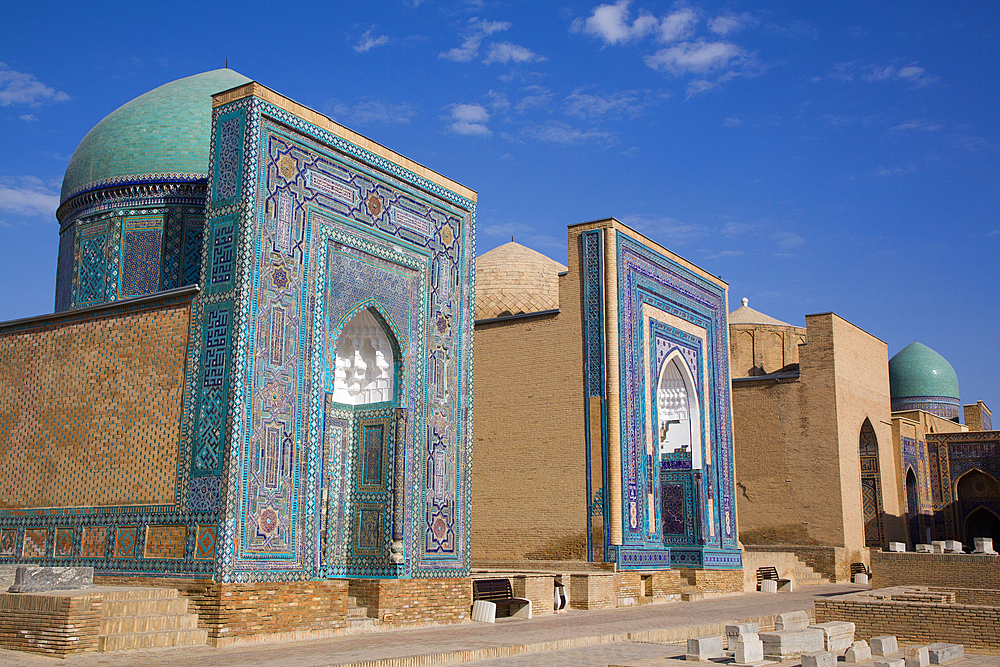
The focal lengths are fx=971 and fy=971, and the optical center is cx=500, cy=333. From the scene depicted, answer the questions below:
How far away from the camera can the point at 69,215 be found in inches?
471

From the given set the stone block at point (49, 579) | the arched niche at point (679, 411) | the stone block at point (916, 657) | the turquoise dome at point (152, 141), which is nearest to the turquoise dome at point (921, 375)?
the arched niche at point (679, 411)

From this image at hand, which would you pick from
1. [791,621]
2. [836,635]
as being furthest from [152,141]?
[836,635]

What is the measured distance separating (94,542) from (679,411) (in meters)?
9.79

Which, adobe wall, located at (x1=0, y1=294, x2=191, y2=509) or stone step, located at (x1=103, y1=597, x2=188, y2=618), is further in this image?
adobe wall, located at (x1=0, y1=294, x2=191, y2=509)

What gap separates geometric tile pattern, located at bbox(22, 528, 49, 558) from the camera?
28.7ft

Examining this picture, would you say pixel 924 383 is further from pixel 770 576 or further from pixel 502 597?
pixel 502 597

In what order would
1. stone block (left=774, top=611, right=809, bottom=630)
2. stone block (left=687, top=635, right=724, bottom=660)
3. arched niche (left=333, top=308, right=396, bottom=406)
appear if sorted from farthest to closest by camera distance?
arched niche (left=333, top=308, right=396, bottom=406)
stone block (left=774, top=611, right=809, bottom=630)
stone block (left=687, top=635, right=724, bottom=660)

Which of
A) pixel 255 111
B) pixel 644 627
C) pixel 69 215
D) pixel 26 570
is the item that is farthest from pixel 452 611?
pixel 69 215

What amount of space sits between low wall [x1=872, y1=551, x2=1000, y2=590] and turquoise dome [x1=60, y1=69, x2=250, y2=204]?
511 inches

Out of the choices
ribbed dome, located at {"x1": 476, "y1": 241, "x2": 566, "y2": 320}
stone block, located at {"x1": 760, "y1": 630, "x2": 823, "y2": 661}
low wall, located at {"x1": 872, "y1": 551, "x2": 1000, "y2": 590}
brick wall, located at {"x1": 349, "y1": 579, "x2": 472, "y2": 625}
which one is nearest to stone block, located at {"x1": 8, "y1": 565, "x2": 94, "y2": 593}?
brick wall, located at {"x1": 349, "y1": 579, "x2": 472, "y2": 625}

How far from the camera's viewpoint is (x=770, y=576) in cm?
1612

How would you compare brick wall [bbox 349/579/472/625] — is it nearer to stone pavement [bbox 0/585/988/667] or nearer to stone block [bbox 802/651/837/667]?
stone pavement [bbox 0/585/988/667]

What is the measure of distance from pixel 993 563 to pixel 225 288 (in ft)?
44.5

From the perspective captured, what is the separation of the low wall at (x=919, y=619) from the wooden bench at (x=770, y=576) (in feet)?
22.5
